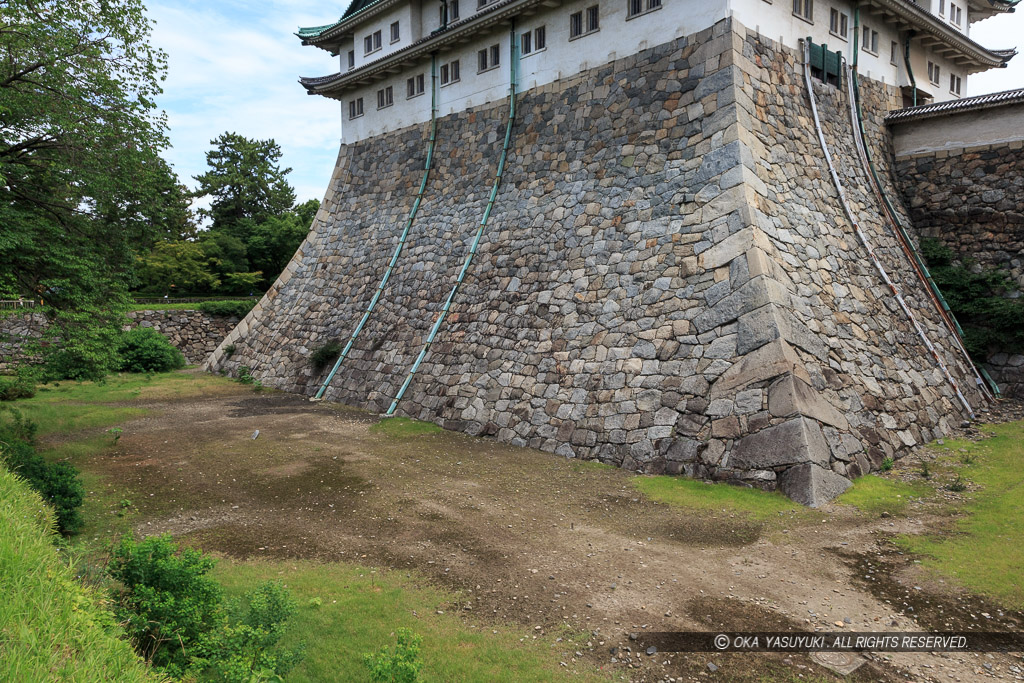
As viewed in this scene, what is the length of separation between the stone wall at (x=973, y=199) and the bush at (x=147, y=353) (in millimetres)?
27272

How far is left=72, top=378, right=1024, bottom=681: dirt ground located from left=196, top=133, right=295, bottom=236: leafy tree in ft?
112

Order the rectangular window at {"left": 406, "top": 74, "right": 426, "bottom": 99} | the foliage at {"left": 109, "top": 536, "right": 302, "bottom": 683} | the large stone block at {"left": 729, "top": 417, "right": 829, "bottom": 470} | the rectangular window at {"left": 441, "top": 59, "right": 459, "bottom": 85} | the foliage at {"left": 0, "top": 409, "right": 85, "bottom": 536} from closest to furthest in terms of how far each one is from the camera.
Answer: the foliage at {"left": 109, "top": 536, "right": 302, "bottom": 683}
the foliage at {"left": 0, "top": 409, "right": 85, "bottom": 536}
the large stone block at {"left": 729, "top": 417, "right": 829, "bottom": 470}
the rectangular window at {"left": 441, "top": 59, "right": 459, "bottom": 85}
the rectangular window at {"left": 406, "top": 74, "right": 426, "bottom": 99}

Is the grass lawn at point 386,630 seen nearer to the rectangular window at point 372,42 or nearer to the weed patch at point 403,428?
the weed patch at point 403,428

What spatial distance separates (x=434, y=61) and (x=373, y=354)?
10.2m

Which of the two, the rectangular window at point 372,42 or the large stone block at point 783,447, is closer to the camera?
the large stone block at point 783,447

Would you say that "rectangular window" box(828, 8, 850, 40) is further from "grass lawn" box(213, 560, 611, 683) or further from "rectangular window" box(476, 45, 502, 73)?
"grass lawn" box(213, 560, 611, 683)

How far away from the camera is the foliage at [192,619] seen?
4.73 metres

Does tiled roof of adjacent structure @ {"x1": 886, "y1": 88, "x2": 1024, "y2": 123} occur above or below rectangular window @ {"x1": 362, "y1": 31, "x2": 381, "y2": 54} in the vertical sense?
below

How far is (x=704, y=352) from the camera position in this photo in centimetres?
1156

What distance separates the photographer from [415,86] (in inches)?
857

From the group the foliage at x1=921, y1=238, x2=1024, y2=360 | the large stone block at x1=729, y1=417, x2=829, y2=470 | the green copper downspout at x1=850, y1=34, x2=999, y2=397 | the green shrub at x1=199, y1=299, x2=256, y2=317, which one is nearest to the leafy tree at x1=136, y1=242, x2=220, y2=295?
the green shrub at x1=199, y1=299, x2=256, y2=317

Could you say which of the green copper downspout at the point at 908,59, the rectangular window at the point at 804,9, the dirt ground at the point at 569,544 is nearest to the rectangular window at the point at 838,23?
the rectangular window at the point at 804,9

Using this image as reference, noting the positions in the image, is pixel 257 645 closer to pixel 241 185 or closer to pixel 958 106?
pixel 958 106

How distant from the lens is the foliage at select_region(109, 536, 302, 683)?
4730 mm
